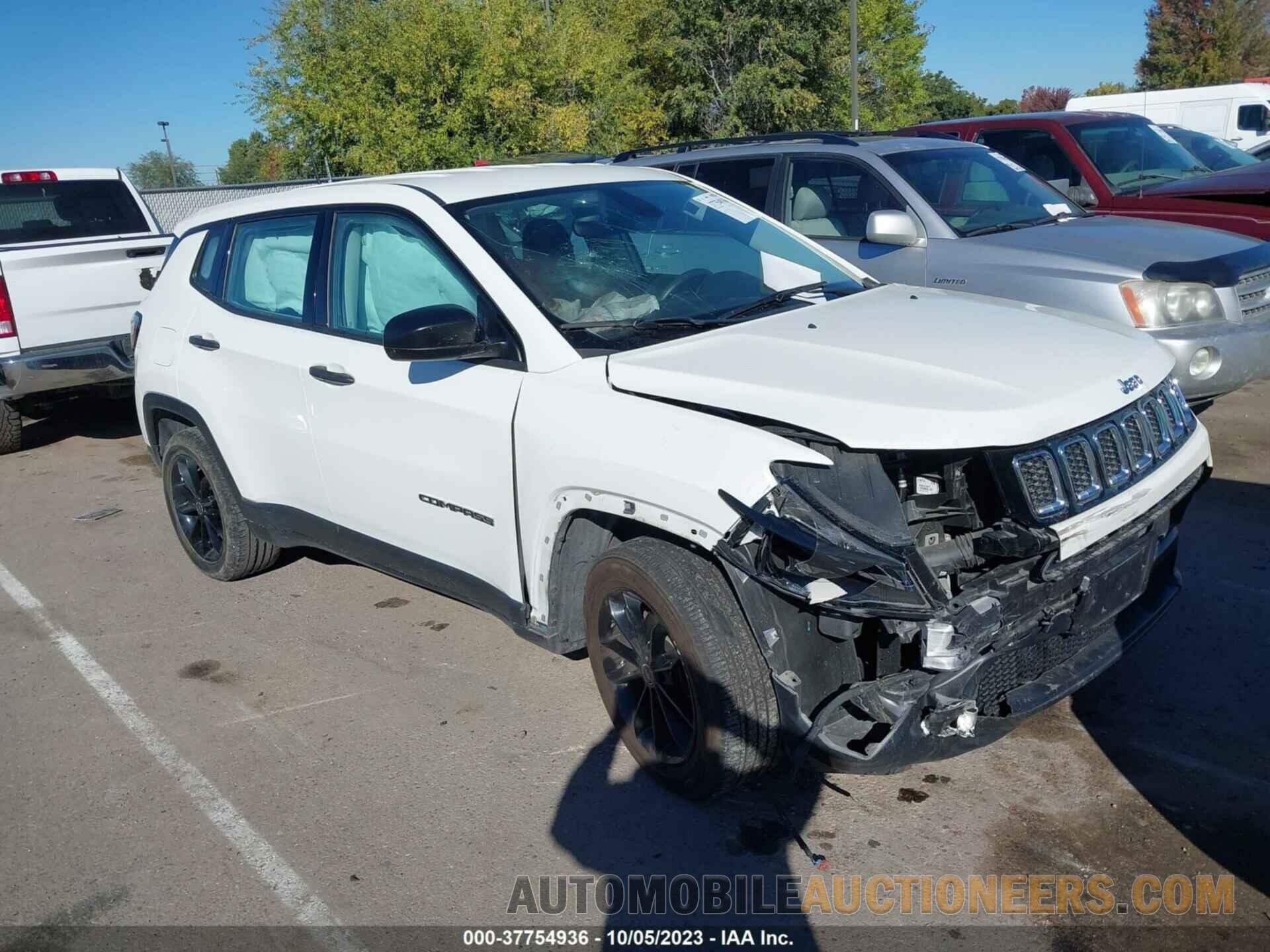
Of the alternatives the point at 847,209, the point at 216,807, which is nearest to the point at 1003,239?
the point at 847,209

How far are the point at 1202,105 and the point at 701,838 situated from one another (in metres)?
21.7

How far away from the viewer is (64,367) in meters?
7.95

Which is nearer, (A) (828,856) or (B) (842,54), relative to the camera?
(A) (828,856)

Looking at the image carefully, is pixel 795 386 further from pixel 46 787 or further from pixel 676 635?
pixel 46 787

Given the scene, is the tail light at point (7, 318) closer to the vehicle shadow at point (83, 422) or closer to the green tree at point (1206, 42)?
the vehicle shadow at point (83, 422)

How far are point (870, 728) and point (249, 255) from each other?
361 cm

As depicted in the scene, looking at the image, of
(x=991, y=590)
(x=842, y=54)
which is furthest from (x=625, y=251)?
(x=842, y=54)

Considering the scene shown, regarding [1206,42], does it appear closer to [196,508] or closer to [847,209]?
[847,209]

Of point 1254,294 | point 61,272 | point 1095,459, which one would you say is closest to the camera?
point 1095,459

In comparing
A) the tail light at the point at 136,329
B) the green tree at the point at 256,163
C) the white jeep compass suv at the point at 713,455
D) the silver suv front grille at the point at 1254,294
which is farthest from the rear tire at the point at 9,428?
the green tree at the point at 256,163

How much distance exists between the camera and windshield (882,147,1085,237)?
6945 mm

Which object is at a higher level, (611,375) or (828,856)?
(611,375)

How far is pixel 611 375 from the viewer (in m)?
3.43

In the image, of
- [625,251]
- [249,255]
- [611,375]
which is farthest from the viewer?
[249,255]
